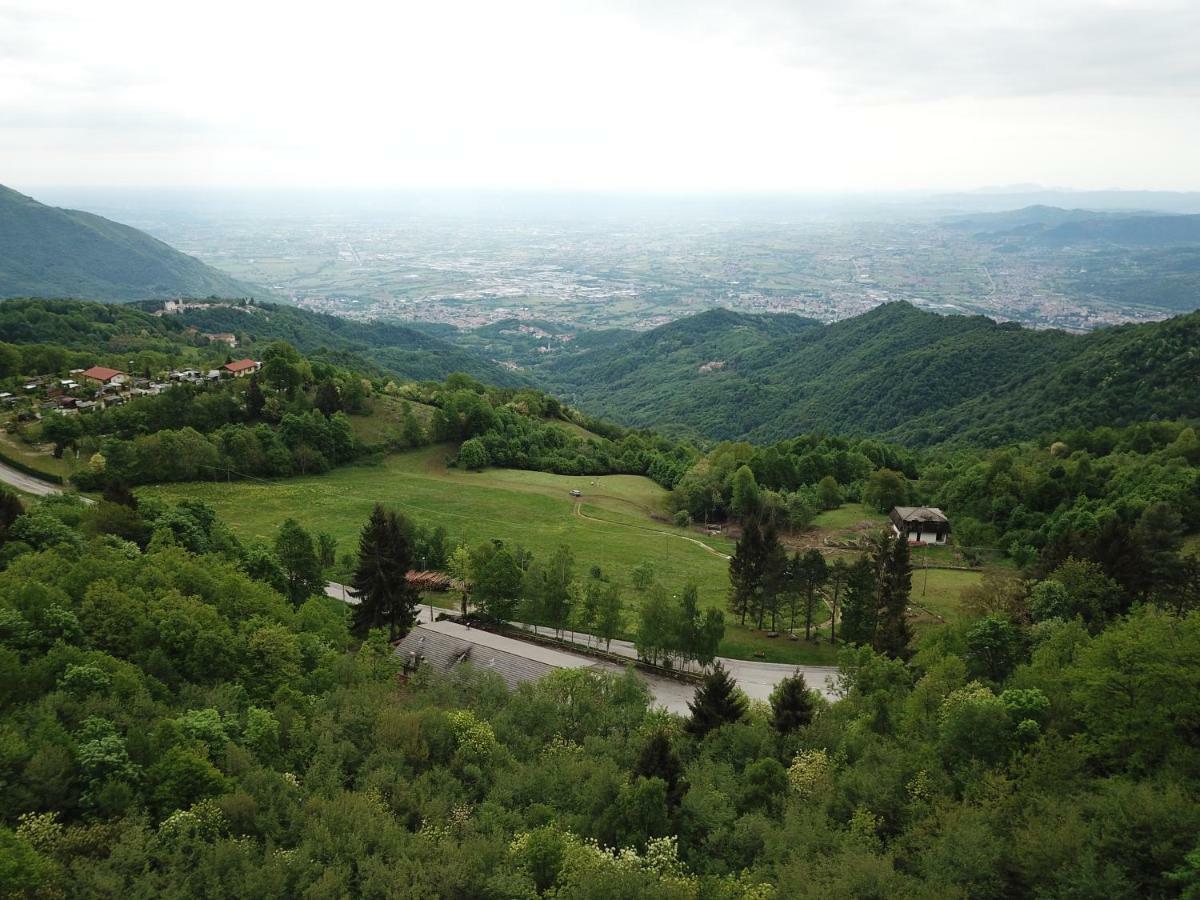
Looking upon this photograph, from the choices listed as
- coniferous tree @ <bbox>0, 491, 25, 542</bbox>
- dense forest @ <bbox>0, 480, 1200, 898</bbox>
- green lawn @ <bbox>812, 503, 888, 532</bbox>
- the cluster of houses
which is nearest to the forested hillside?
the cluster of houses

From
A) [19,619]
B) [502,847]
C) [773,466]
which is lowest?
[773,466]

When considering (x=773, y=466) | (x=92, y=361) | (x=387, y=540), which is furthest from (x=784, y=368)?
(x=387, y=540)

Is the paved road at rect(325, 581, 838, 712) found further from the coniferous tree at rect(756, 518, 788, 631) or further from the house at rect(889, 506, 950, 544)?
the house at rect(889, 506, 950, 544)

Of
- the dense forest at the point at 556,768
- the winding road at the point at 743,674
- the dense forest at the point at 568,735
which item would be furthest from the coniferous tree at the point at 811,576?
the dense forest at the point at 556,768

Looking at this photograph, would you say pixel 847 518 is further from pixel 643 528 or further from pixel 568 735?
pixel 568 735

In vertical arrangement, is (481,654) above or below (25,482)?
below

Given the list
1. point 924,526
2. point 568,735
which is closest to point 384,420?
point 924,526

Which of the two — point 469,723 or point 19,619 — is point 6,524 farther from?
point 469,723
